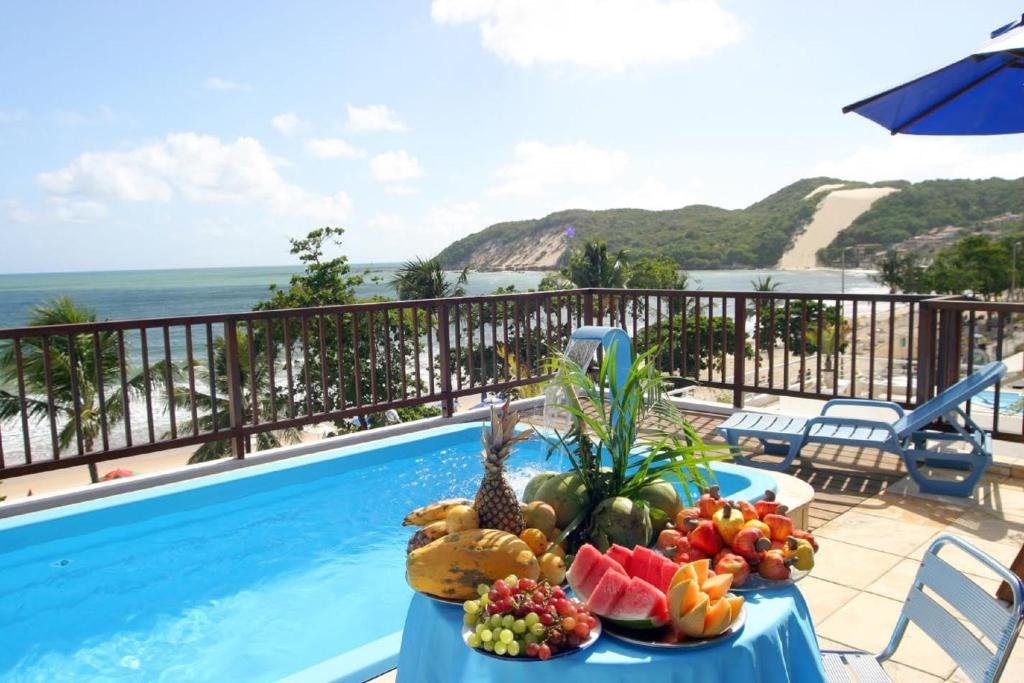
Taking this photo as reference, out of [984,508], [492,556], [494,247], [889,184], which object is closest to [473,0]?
[984,508]

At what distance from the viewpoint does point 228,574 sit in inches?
150

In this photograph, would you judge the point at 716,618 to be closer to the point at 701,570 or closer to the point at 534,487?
the point at 701,570

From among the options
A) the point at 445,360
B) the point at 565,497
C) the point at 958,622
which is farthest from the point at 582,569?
the point at 445,360

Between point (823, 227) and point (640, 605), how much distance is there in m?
67.8

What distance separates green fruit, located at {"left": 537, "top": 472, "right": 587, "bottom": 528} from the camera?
6.28ft

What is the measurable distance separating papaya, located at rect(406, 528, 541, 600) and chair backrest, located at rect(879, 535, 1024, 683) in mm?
955

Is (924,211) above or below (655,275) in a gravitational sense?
above

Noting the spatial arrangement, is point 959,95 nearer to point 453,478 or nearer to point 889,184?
point 453,478

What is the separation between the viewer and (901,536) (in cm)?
362

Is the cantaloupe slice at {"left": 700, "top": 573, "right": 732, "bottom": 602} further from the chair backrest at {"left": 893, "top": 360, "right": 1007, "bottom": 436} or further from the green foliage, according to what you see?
the green foliage

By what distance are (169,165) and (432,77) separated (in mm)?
46267

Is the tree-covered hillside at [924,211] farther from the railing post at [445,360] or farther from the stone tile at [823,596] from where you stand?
the stone tile at [823,596]

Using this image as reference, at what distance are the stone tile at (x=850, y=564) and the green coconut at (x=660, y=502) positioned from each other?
4.81 feet

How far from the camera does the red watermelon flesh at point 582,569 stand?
1.56 meters
